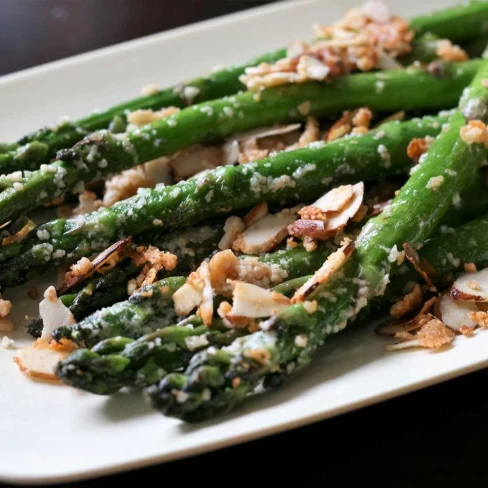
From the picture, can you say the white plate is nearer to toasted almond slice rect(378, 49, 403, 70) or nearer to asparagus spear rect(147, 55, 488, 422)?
asparagus spear rect(147, 55, 488, 422)

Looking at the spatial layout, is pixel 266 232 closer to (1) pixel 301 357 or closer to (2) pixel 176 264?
(2) pixel 176 264

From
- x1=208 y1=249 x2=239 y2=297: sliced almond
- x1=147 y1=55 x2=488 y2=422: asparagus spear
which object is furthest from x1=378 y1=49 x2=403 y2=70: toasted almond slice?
x1=208 y1=249 x2=239 y2=297: sliced almond

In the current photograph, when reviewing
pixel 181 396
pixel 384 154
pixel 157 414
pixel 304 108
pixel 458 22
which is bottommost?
pixel 157 414

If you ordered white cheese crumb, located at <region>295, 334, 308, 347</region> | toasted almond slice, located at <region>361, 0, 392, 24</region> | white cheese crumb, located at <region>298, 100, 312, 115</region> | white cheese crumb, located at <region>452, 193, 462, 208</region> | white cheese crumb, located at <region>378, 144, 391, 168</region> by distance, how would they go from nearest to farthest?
white cheese crumb, located at <region>295, 334, 308, 347</region>, white cheese crumb, located at <region>452, 193, 462, 208</region>, white cheese crumb, located at <region>378, 144, 391, 168</region>, white cheese crumb, located at <region>298, 100, 312, 115</region>, toasted almond slice, located at <region>361, 0, 392, 24</region>

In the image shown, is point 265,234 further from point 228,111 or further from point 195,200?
point 228,111

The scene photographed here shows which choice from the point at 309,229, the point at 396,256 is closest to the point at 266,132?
the point at 309,229

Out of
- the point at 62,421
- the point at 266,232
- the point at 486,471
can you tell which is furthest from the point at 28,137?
the point at 486,471
